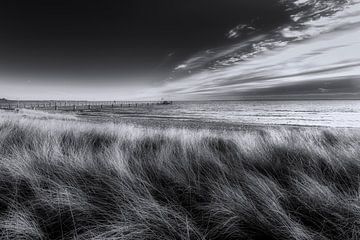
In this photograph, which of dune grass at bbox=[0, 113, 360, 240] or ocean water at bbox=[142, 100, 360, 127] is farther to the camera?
ocean water at bbox=[142, 100, 360, 127]

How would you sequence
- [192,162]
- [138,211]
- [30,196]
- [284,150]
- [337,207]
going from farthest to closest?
[284,150]
[192,162]
[30,196]
[337,207]
[138,211]

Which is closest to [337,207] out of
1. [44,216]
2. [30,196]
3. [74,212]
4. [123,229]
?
[123,229]

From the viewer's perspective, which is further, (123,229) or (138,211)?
(138,211)

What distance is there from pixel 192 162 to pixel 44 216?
215 cm

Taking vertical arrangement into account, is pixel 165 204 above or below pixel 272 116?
above

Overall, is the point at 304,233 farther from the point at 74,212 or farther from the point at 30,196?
the point at 30,196

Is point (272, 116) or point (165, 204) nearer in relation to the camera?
point (165, 204)

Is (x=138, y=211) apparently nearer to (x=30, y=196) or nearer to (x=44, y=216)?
(x=44, y=216)

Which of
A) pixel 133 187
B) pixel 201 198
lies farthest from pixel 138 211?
pixel 201 198

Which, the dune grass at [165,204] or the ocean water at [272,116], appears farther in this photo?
the ocean water at [272,116]

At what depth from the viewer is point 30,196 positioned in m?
2.26

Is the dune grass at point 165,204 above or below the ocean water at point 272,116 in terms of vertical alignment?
above

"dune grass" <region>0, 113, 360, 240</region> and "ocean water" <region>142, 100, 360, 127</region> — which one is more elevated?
"dune grass" <region>0, 113, 360, 240</region>

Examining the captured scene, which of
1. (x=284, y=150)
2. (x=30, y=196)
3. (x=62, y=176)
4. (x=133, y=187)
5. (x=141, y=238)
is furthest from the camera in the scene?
(x=284, y=150)
